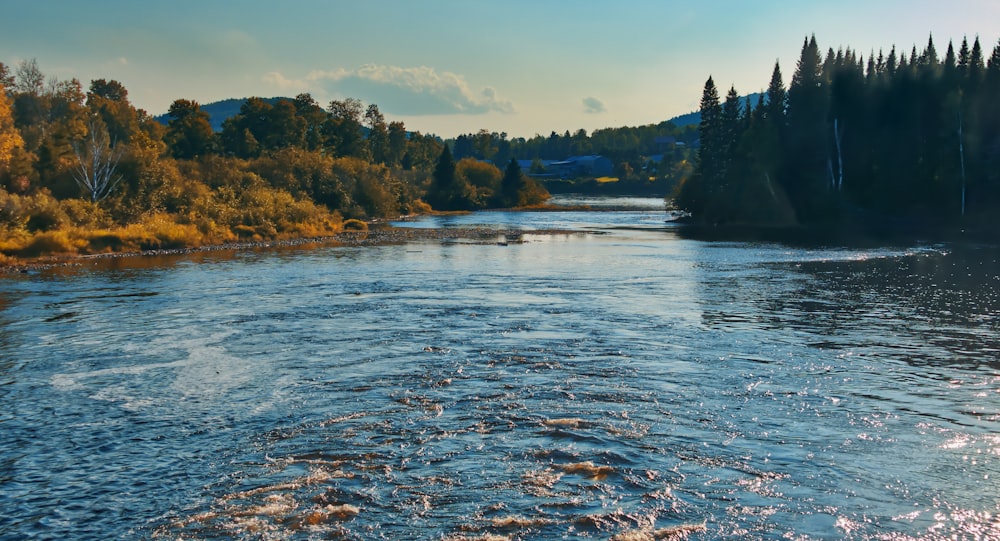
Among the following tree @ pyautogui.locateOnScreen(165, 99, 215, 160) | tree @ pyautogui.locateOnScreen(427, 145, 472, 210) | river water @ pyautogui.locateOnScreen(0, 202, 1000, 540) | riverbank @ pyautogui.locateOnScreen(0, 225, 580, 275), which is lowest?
river water @ pyautogui.locateOnScreen(0, 202, 1000, 540)

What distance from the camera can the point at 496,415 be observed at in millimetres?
16531

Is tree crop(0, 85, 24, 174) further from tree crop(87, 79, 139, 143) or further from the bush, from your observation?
tree crop(87, 79, 139, 143)

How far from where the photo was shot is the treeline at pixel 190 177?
2223 inches

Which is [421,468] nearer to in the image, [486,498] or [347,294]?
[486,498]

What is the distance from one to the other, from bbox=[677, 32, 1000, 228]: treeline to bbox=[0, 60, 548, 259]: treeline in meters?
49.3

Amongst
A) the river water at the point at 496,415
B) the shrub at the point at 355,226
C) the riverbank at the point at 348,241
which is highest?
the shrub at the point at 355,226

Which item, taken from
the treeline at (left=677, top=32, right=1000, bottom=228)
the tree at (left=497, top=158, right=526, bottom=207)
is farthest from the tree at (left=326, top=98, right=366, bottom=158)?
the treeline at (left=677, top=32, right=1000, bottom=228)

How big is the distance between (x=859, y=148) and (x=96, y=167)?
280 feet

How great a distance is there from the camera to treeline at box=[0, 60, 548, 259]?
56.5 meters

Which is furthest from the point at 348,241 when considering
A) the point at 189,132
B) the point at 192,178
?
the point at 189,132

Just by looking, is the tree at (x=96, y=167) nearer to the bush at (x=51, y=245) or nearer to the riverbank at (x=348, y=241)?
the riverbank at (x=348, y=241)

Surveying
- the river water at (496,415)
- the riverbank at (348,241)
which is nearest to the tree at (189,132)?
the riverbank at (348,241)

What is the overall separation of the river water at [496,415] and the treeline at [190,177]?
24.7 m

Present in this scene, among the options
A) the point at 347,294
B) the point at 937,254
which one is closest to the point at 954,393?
the point at 347,294
